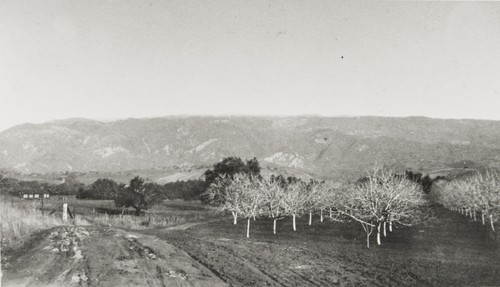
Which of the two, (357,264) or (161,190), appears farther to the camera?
(161,190)

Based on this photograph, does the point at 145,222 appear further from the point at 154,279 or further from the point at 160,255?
the point at 154,279

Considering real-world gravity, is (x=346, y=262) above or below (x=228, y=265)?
below

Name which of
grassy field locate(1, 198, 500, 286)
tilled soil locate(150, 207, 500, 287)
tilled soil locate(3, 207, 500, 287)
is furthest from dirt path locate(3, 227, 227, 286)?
tilled soil locate(150, 207, 500, 287)

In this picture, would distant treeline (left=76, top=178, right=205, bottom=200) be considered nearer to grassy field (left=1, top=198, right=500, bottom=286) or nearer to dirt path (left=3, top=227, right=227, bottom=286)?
grassy field (left=1, top=198, right=500, bottom=286)

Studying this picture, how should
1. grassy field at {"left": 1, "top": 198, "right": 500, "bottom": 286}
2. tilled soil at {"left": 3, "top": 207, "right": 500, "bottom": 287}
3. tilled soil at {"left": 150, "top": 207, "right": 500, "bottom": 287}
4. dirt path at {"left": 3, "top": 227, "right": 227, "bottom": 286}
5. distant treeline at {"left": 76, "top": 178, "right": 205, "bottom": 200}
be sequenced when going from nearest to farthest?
dirt path at {"left": 3, "top": 227, "right": 227, "bottom": 286}
tilled soil at {"left": 3, "top": 207, "right": 500, "bottom": 287}
grassy field at {"left": 1, "top": 198, "right": 500, "bottom": 286}
tilled soil at {"left": 150, "top": 207, "right": 500, "bottom": 287}
distant treeline at {"left": 76, "top": 178, "right": 205, "bottom": 200}

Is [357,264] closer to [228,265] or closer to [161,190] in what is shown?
[228,265]

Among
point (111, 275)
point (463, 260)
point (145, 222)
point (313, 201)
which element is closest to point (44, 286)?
point (111, 275)

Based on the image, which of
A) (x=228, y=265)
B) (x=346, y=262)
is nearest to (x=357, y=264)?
(x=346, y=262)

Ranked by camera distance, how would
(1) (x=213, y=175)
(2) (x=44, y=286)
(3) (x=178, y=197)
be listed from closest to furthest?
(2) (x=44, y=286) < (1) (x=213, y=175) < (3) (x=178, y=197)

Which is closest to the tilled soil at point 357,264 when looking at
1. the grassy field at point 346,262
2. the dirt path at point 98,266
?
the grassy field at point 346,262
